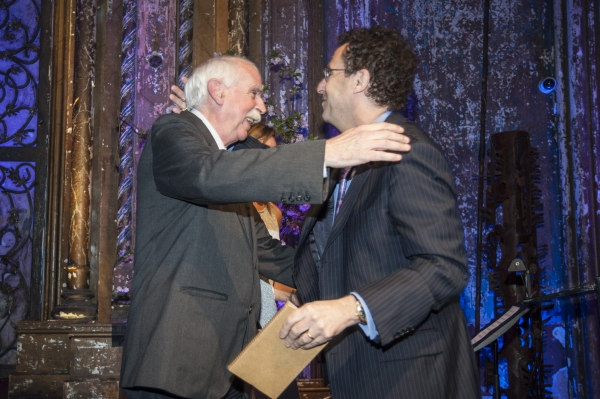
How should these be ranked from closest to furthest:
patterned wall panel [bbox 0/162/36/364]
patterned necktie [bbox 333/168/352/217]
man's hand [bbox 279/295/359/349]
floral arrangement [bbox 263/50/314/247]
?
man's hand [bbox 279/295/359/349] → patterned necktie [bbox 333/168/352/217] → floral arrangement [bbox 263/50/314/247] → patterned wall panel [bbox 0/162/36/364]

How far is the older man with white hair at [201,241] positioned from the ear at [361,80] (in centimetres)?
44

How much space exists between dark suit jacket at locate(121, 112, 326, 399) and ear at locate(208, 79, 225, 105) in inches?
8.1

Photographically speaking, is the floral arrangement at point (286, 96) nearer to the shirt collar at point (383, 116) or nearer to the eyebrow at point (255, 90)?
the eyebrow at point (255, 90)

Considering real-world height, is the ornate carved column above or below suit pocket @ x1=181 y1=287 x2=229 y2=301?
above

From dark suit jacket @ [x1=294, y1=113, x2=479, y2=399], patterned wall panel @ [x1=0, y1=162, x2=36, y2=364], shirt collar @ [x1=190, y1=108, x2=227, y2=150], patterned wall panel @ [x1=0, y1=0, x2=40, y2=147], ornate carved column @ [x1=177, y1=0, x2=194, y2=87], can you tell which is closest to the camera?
dark suit jacket @ [x1=294, y1=113, x2=479, y2=399]

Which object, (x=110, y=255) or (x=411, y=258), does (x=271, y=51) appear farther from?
(x=411, y=258)

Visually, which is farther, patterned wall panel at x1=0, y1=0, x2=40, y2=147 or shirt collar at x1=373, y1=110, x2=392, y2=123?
patterned wall panel at x1=0, y1=0, x2=40, y2=147

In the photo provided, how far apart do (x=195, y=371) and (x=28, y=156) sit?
13.9 ft

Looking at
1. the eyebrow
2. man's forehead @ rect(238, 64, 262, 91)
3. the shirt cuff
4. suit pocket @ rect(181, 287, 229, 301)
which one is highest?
man's forehead @ rect(238, 64, 262, 91)

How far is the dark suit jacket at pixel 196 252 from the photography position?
1781 mm

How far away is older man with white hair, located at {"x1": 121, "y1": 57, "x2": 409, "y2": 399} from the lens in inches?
69.8

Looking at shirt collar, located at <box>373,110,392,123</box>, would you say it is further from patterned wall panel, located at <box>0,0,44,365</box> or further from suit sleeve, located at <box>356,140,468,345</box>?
patterned wall panel, located at <box>0,0,44,365</box>

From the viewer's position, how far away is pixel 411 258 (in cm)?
184

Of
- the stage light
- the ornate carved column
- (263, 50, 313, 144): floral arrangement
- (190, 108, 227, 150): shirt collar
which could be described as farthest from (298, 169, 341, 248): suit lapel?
the stage light
